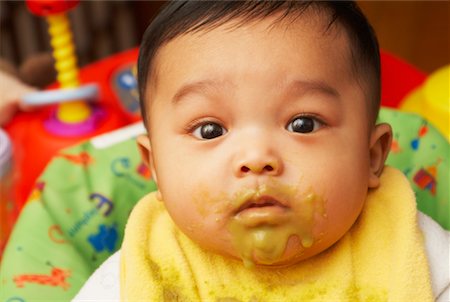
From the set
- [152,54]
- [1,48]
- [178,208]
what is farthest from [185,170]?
[1,48]

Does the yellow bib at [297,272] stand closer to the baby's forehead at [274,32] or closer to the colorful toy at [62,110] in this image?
the baby's forehead at [274,32]

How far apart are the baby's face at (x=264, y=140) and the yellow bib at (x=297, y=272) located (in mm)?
59

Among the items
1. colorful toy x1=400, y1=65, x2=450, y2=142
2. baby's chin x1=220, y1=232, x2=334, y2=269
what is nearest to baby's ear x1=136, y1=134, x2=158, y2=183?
baby's chin x1=220, y1=232, x2=334, y2=269

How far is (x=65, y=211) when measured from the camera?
3.11 feet

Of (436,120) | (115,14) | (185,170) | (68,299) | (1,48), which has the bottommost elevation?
(68,299)

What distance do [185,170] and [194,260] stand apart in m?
0.13

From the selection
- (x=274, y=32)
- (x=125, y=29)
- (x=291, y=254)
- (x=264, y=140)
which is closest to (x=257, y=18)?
(x=274, y=32)

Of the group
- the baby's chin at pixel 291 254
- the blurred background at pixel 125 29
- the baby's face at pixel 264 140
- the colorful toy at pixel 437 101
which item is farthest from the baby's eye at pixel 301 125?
the blurred background at pixel 125 29

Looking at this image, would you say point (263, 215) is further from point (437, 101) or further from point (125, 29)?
point (125, 29)

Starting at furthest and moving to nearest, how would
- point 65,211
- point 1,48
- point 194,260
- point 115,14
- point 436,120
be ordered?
1. point 115,14
2. point 1,48
3. point 436,120
4. point 65,211
5. point 194,260

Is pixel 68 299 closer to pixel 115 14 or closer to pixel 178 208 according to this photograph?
pixel 178 208

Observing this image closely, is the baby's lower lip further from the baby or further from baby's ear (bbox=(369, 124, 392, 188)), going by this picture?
baby's ear (bbox=(369, 124, 392, 188))

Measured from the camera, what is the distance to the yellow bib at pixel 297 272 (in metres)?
0.71

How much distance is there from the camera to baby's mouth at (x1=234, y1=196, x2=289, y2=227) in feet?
2.03
